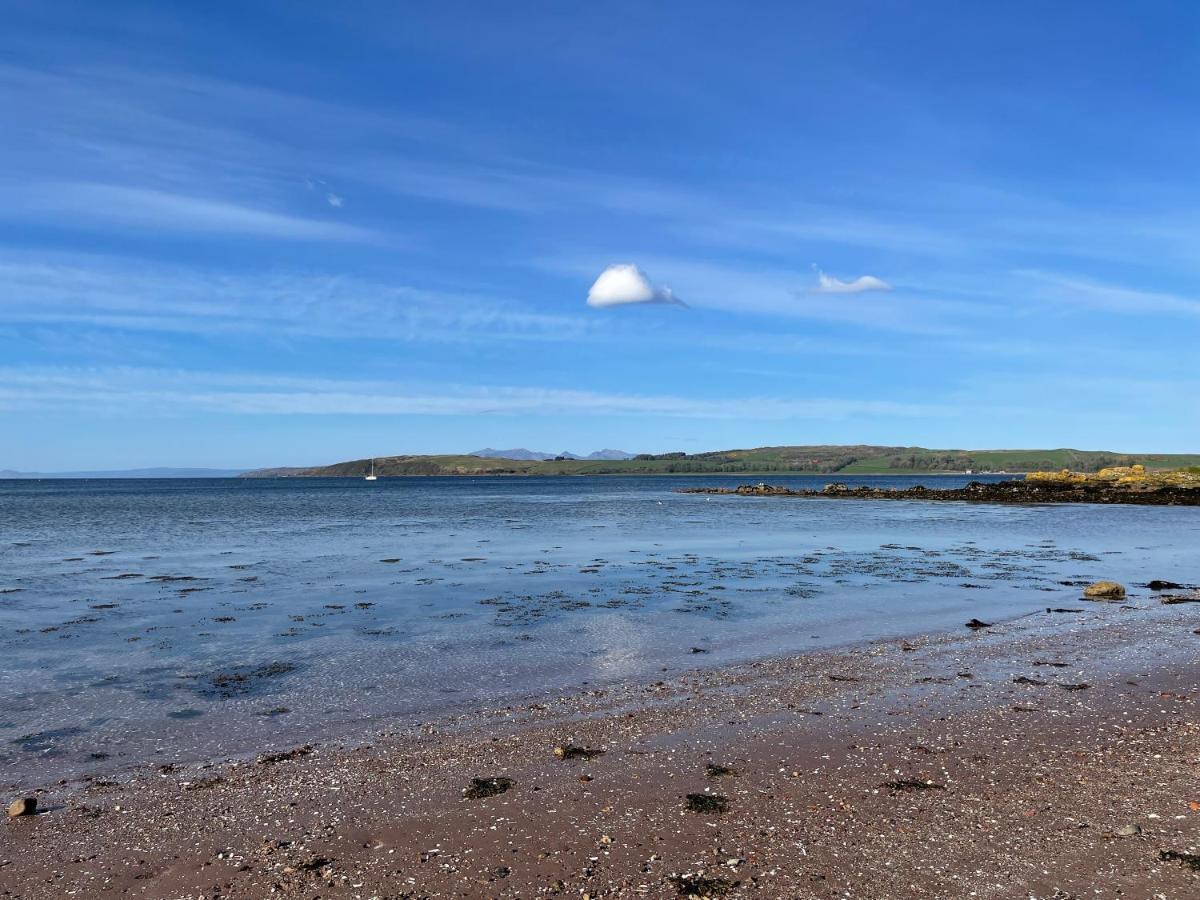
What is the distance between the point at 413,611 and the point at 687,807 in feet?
49.6

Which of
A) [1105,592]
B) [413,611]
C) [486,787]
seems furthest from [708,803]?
[1105,592]

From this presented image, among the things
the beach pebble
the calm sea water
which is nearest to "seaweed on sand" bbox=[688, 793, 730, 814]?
the calm sea water

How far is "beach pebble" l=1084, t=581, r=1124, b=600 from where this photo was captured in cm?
2330

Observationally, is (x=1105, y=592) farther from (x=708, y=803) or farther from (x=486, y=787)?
(x=486, y=787)

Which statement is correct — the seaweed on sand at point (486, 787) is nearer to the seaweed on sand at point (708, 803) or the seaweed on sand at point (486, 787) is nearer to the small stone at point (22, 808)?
the seaweed on sand at point (708, 803)

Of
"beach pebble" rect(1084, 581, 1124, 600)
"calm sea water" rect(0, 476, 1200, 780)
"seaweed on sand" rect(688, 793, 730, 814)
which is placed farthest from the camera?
"beach pebble" rect(1084, 581, 1124, 600)

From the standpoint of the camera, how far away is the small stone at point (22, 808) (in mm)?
8578

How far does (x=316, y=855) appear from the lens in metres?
7.56

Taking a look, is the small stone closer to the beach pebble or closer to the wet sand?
the wet sand

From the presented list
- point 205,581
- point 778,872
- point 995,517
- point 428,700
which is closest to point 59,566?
point 205,581

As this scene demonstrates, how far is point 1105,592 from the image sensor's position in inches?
922

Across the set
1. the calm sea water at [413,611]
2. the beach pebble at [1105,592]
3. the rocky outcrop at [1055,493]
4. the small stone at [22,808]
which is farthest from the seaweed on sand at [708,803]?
the rocky outcrop at [1055,493]

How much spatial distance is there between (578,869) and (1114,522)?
204 feet

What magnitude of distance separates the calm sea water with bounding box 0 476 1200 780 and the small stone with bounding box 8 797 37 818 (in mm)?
1471
